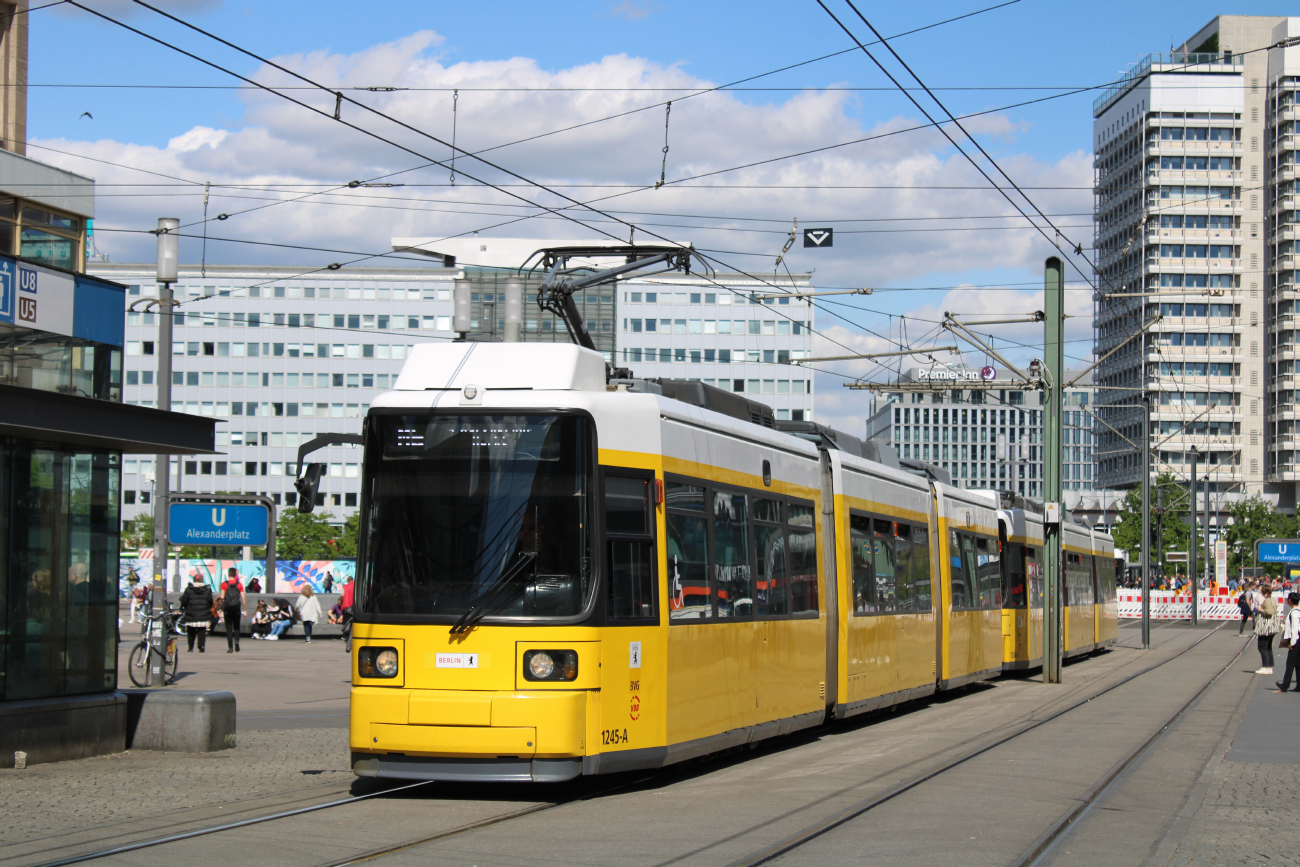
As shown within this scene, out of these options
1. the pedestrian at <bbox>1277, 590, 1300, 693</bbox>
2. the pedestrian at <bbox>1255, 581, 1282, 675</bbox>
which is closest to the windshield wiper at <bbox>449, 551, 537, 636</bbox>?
the pedestrian at <bbox>1277, 590, 1300, 693</bbox>

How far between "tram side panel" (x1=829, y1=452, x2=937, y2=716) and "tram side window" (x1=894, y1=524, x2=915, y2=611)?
0.04ft

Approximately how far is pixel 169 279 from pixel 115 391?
5661 millimetres

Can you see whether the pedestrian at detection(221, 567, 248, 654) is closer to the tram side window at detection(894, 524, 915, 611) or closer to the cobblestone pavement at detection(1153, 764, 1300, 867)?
the tram side window at detection(894, 524, 915, 611)

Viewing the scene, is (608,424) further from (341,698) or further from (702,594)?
(341,698)

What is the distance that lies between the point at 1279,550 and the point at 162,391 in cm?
4846

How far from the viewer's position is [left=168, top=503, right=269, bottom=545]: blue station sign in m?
36.1

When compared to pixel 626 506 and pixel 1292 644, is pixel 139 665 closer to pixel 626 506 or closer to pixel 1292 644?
pixel 626 506

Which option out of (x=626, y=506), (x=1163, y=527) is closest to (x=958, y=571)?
(x=626, y=506)

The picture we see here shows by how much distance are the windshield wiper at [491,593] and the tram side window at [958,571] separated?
11.3 m

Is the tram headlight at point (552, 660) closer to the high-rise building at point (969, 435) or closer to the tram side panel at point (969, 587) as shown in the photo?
the tram side panel at point (969, 587)

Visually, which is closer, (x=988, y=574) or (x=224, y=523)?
(x=988, y=574)

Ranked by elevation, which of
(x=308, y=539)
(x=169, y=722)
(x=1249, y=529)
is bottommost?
(x=169, y=722)

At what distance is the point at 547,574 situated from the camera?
996cm

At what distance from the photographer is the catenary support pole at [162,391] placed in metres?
18.7
